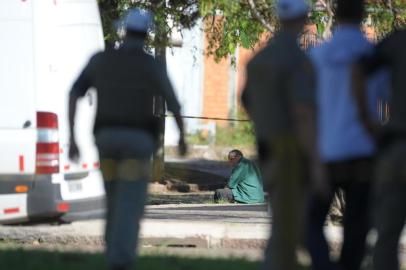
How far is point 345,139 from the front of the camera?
620cm

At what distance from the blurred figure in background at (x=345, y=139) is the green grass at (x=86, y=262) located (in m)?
1.68

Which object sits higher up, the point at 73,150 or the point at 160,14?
the point at 160,14

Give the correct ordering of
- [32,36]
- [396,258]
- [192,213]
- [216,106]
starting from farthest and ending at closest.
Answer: [216,106]
[192,213]
[32,36]
[396,258]

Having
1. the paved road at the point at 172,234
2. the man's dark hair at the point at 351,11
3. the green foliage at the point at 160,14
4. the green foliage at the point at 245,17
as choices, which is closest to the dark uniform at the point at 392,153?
the man's dark hair at the point at 351,11

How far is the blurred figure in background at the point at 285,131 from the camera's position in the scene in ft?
19.1

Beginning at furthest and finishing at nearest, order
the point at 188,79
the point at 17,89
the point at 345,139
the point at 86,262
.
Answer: the point at 188,79, the point at 17,89, the point at 86,262, the point at 345,139

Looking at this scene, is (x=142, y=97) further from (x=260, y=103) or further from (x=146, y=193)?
(x=260, y=103)

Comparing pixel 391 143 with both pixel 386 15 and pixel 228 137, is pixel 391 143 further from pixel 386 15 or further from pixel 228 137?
pixel 228 137

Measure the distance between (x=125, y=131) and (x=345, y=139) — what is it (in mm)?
1453

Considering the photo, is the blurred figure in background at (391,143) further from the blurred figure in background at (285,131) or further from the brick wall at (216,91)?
the brick wall at (216,91)

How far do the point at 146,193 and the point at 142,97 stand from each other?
0.63 meters

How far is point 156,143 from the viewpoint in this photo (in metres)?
7.16

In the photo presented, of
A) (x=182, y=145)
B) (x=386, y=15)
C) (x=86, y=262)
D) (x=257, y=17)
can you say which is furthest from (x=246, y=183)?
(x=182, y=145)

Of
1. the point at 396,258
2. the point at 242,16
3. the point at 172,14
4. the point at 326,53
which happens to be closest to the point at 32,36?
the point at 326,53
